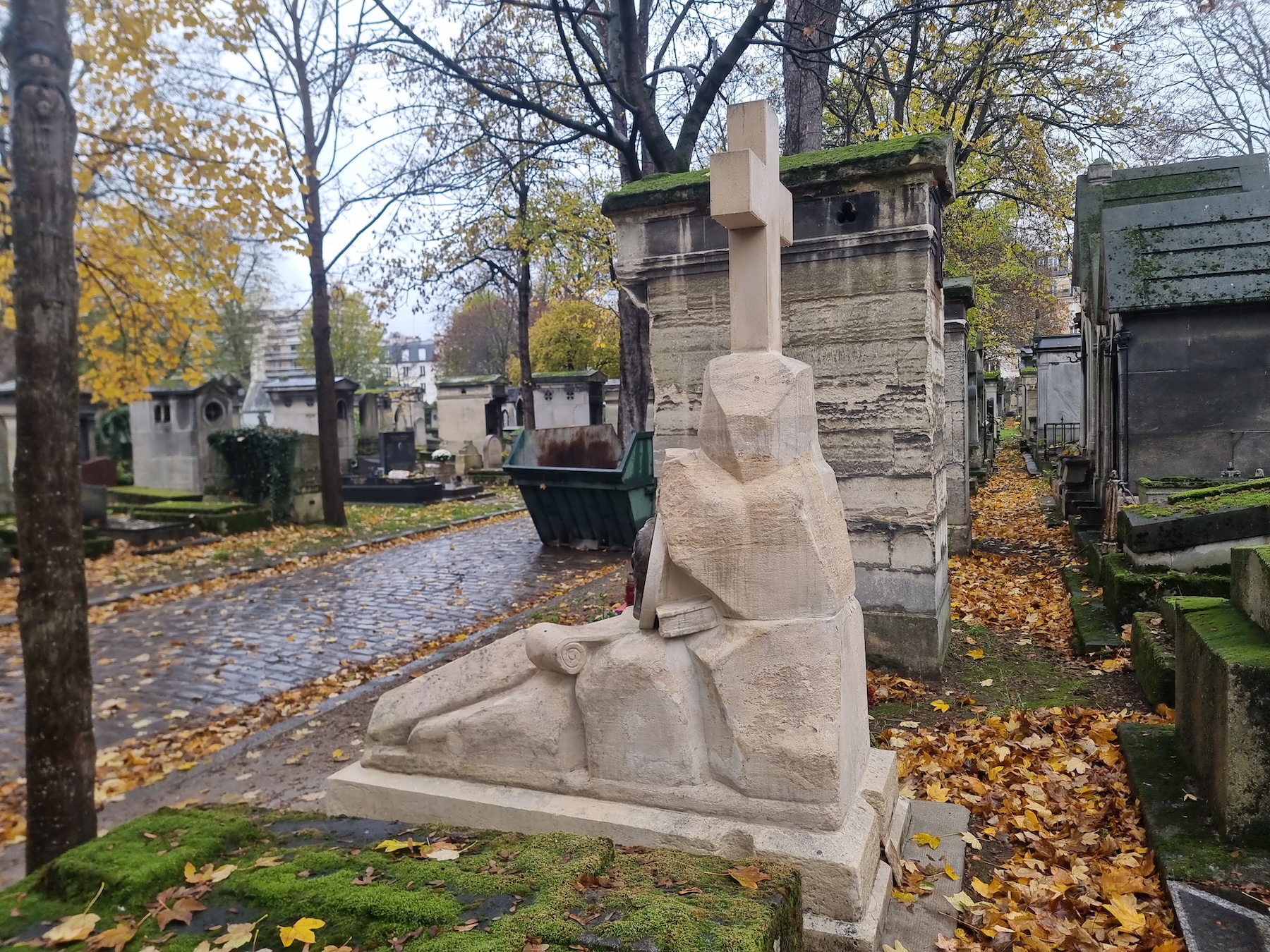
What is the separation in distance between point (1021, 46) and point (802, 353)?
10.6 m

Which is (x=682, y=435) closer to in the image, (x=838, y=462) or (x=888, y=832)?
(x=838, y=462)

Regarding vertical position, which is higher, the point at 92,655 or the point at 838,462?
the point at 838,462

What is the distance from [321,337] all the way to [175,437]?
4.59 metres

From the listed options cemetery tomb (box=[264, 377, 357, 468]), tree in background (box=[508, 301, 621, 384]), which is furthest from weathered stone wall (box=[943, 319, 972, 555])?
tree in background (box=[508, 301, 621, 384])

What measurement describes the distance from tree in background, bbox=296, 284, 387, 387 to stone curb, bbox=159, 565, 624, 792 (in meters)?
37.4

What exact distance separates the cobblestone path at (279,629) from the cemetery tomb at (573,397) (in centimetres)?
1155

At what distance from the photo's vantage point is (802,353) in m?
5.77

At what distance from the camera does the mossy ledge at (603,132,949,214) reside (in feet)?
17.5

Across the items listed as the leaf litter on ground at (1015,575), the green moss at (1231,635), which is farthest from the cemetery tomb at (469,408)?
the green moss at (1231,635)

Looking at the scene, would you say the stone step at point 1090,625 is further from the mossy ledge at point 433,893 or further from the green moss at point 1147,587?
the mossy ledge at point 433,893

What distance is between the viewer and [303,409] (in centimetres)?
2361

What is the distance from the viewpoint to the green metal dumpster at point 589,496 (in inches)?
478

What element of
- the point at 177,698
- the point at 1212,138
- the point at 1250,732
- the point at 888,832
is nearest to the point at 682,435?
the point at 888,832

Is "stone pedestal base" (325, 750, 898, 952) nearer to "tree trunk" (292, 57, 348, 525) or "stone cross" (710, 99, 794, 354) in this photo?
"stone cross" (710, 99, 794, 354)
